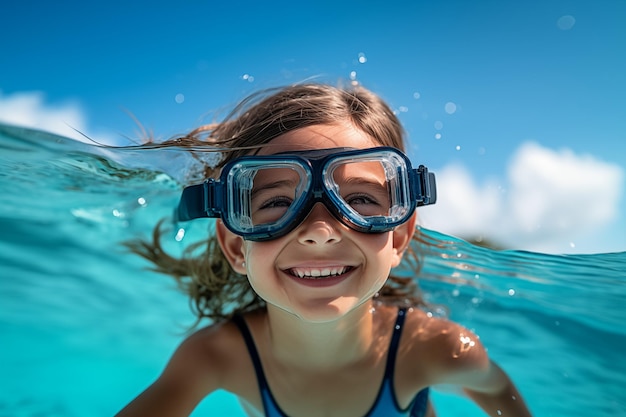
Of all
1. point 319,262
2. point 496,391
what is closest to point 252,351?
point 319,262

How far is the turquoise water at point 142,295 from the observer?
22.5 feet

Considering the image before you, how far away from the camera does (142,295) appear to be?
9.70m

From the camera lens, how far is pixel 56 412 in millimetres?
8234

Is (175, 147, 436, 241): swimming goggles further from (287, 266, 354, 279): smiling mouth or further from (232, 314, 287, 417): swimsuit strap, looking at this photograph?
(232, 314, 287, 417): swimsuit strap

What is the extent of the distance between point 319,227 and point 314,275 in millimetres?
346

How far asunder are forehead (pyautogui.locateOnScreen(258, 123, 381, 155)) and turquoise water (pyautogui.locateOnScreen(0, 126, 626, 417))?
3.00 meters

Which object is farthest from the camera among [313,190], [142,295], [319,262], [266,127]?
[142,295]

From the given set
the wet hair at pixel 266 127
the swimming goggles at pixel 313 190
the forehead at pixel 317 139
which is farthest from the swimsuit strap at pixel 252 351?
the forehead at pixel 317 139

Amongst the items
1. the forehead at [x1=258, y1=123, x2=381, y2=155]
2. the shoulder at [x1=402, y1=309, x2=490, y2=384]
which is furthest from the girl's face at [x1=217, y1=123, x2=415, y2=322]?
the shoulder at [x1=402, y1=309, x2=490, y2=384]

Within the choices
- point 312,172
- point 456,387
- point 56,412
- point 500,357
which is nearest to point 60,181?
point 56,412

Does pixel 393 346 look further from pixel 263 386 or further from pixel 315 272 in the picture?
pixel 315 272

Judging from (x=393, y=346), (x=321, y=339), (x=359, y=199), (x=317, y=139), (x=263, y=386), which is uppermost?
(x=317, y=139)

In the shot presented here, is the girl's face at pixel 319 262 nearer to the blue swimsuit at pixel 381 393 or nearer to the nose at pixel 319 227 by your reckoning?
the nose at pixel 319 227

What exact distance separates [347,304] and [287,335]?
96 cm
